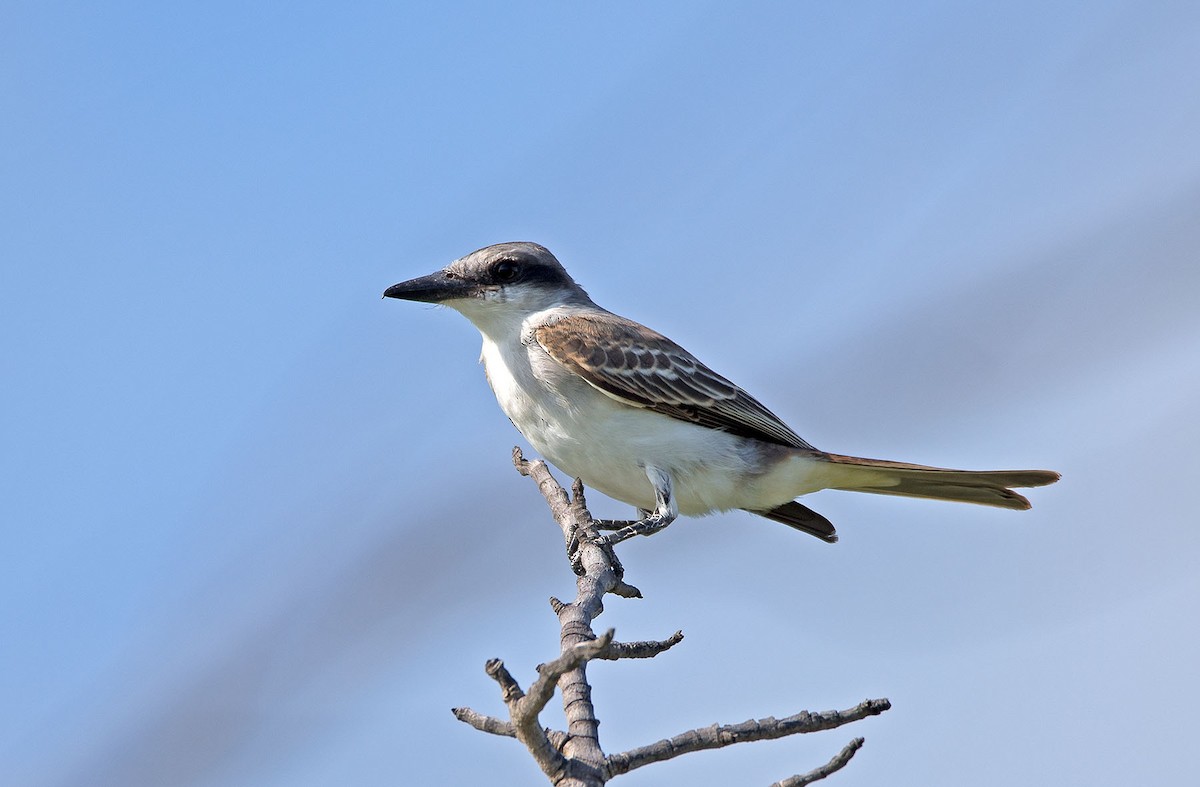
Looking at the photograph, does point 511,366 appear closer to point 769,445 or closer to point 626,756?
point 769,445

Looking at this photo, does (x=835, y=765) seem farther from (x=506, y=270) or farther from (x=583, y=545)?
(x=506, y=270)

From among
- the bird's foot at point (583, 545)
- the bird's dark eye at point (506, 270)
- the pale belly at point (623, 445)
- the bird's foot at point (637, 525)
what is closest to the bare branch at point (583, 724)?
Result: the bird's foot at point (583, 545)

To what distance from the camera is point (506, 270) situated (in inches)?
289

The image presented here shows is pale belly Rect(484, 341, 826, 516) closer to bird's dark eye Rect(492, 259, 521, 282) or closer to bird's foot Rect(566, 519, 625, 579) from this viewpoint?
bird's dark eye Rect(492, 259, 521, 282)

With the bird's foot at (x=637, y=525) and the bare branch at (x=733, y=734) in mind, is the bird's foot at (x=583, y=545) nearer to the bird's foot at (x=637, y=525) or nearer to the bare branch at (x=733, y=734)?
the bird's foot at (x=637, y=525)

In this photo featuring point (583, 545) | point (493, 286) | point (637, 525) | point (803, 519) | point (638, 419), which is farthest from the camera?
point (803, 519)

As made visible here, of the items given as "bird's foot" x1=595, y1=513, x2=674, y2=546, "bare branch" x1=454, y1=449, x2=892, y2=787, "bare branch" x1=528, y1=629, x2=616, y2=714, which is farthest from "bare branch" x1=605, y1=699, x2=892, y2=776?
"bird's foot" x1=595, y1=513, x2=674, y2=546

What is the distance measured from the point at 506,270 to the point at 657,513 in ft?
5.83

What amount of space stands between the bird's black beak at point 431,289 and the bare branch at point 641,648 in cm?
354

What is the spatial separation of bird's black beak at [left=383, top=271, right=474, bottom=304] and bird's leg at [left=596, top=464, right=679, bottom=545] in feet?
5.01

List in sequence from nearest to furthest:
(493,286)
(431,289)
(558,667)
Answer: (558,667)
(431,289)
(493,286)

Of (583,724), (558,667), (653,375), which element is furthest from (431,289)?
(558,667)

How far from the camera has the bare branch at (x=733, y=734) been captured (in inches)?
135

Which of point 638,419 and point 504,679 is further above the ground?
point 638,419
